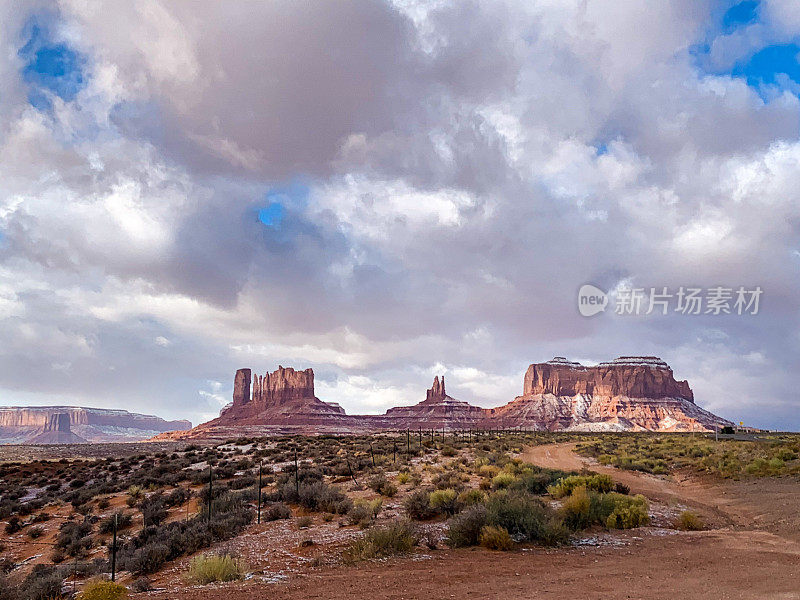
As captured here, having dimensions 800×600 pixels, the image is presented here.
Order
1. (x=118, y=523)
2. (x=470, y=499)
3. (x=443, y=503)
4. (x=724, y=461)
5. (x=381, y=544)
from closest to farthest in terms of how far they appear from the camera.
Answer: (x=381, y=544) → (x=443, y=503) → (x=470, y=499) → (x=118, y=523) → (x=724, y=461)

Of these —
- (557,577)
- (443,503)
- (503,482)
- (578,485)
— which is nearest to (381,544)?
(557,577)

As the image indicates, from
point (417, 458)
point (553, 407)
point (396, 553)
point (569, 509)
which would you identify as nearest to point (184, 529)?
point (396, 553)

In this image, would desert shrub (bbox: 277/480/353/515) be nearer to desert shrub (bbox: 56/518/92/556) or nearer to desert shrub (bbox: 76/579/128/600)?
desert shrub (bbox: 56/518/92/556)

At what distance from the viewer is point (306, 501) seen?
1716 cm

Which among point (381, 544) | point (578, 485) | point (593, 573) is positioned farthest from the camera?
point (578, 485)

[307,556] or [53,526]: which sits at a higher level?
[307,556]

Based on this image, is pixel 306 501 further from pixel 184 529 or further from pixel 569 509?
pixel 569 509

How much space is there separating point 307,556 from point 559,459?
27042 millimetres

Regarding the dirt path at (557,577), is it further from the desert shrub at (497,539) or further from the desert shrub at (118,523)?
the desert shrub at (118,523)

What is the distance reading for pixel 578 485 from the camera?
17312 mm

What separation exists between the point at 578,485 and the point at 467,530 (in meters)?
6.59

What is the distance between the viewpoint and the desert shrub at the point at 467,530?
12375mm

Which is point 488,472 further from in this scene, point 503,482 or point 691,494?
point 691,494

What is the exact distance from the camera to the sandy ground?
27.8 feet
